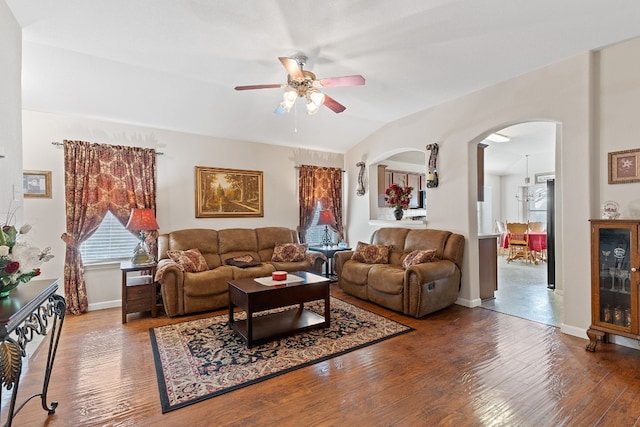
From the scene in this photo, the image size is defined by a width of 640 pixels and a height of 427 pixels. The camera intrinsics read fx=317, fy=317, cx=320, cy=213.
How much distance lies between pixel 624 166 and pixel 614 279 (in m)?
1.06

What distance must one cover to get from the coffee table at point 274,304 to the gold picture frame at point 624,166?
3.00m

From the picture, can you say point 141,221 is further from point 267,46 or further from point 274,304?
point 267,46

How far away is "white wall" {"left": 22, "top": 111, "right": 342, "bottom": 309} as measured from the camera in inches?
155

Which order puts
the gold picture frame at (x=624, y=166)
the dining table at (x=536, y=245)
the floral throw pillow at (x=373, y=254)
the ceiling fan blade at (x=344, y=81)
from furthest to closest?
the dining table at (x=536, y=245) < the floral throw pillow at (x=373, y=254) < the gold picture frame at (x=624, y=166) < the ceiling fan blade at (x=344, y=81)

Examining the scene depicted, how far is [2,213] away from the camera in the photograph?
232 cm

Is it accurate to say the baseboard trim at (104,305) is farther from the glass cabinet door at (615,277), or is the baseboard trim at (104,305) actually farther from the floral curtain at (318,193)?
the glass cabinet door at (615,277)

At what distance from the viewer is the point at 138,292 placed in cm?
391

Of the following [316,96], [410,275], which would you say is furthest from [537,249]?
[316,96]

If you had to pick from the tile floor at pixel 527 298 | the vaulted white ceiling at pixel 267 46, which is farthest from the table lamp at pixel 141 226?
the tile floor at pixel 527 298

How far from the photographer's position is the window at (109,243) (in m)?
4.26

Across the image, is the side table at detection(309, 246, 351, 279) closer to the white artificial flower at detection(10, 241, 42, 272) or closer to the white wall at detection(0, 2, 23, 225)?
the white wall at detection(0, 2, 23, 225)

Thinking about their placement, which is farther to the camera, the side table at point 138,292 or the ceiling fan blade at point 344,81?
the side table at point 138,292

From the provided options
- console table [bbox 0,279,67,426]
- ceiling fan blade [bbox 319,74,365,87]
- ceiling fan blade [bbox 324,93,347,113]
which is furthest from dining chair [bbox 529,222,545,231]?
console table [bbox 0,279,67,426]

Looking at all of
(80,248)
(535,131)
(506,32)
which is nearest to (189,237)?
(80,248)
